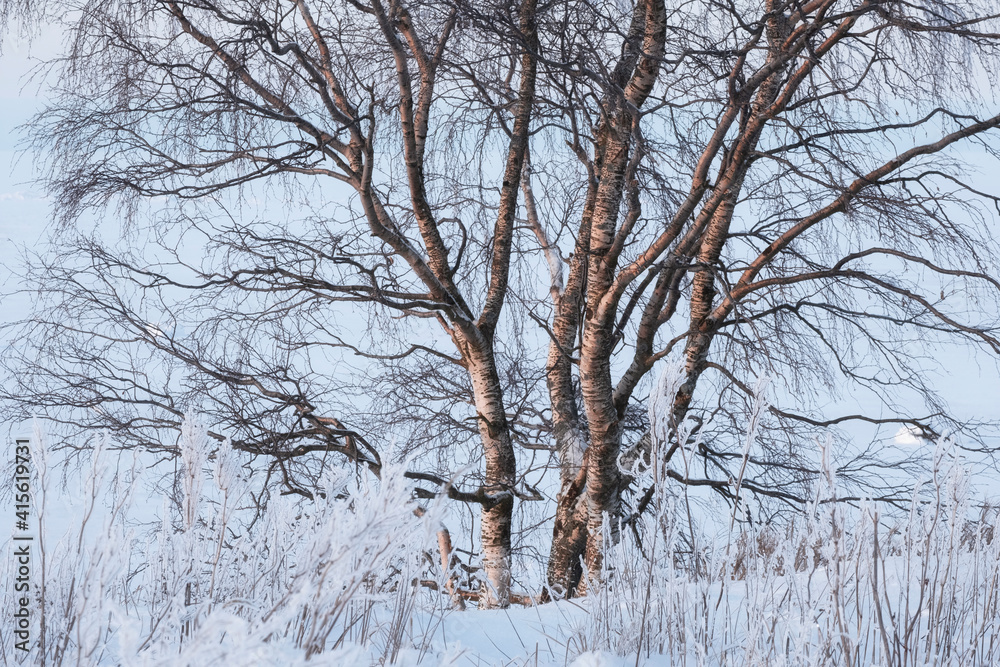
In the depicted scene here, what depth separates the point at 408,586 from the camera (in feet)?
8.23

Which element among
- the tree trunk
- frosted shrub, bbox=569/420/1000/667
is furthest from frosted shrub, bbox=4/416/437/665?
the tree trunk

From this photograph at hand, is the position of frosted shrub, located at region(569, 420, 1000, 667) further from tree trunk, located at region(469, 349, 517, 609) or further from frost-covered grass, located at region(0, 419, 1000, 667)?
tree trunk, located at region(469, 349, 517, 609)

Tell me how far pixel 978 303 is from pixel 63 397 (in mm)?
6766

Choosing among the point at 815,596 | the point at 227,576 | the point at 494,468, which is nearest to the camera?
the point at 815,596

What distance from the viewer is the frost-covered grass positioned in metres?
1.61

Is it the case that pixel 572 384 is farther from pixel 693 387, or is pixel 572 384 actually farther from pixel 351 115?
pixel 351 115

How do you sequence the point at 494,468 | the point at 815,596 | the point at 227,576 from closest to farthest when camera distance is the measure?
1. the point at 815,596
2. the point at 227,576
3. the point at 494,468

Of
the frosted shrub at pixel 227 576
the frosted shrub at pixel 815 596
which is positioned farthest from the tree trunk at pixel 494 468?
the frosted shrub at pixel 815 596

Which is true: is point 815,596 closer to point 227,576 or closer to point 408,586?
point 408,586

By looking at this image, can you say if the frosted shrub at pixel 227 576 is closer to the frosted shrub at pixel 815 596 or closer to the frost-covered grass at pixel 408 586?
the frost-covered grass at pixel 408 586

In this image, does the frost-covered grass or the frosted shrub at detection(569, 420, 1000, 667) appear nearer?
the frost-covered grass

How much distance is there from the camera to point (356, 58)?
572 cm

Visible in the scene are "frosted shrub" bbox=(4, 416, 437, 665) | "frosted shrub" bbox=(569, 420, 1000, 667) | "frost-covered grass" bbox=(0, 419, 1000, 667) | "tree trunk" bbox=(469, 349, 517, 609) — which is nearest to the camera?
"frosted shrub" bbox=(4, 416, 437, 665)

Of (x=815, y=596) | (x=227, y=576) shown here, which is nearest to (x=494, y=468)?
(x=227, y=576)
